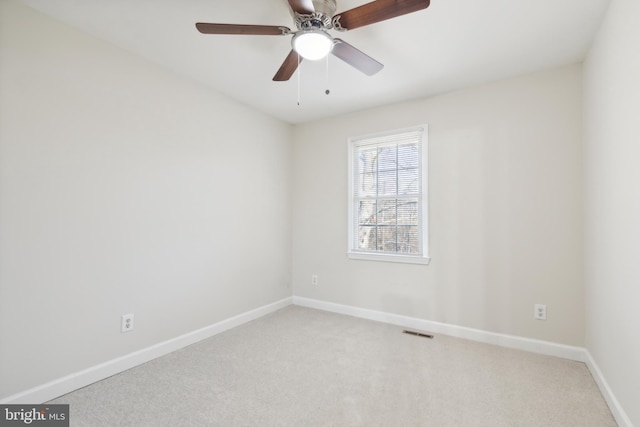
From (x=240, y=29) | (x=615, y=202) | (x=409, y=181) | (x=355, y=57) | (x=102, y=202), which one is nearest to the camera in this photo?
(x=240, y=29)

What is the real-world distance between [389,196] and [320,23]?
2.09 m

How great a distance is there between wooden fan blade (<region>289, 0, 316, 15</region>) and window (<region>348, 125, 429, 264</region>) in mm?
1936

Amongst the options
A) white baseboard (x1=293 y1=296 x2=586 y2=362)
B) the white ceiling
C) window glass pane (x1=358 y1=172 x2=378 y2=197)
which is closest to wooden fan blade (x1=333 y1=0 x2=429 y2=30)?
the white ceiling

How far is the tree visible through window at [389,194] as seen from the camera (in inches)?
127

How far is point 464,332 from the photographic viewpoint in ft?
9.45

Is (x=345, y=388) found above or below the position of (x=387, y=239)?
below

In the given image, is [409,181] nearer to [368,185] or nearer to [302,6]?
[368,185]

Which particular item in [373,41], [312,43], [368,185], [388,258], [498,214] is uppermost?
[373,41]

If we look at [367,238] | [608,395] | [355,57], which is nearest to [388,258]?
[367,238]

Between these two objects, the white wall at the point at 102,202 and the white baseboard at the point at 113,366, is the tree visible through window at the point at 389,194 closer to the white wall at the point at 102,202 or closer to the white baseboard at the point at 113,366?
the white wall at the point at 102,202

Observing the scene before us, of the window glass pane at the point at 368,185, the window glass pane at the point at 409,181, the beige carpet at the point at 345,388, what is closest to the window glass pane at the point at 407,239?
the window glass pane at the point at 409,181

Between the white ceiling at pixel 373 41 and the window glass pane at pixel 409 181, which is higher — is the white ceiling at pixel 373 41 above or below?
above

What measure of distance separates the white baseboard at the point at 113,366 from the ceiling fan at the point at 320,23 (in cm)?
236

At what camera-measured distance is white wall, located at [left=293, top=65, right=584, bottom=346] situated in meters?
2.49
